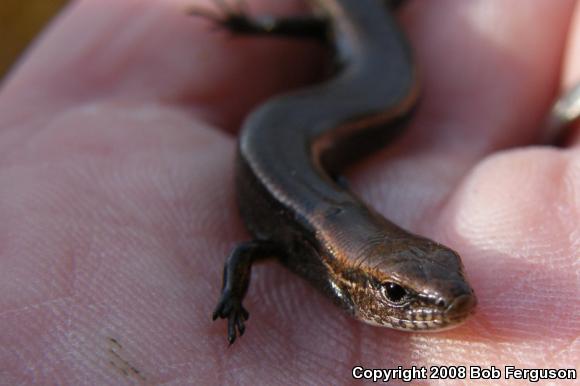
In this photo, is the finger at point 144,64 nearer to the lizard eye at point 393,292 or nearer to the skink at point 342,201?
the skink at point 342,201

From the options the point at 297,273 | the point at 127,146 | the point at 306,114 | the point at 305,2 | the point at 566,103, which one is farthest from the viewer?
the point at 305,2

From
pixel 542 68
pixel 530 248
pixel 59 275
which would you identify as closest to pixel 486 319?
pixel 530 248

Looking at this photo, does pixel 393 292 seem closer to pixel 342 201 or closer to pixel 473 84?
pixel 342 201

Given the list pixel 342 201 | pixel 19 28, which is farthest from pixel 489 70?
pixel 19 28

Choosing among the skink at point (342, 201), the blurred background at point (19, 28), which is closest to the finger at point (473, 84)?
the skink at point (342, 201)

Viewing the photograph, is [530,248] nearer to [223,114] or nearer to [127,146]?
[127,146]

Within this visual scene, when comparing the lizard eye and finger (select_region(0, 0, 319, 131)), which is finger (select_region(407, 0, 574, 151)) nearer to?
finger (select_region(0, 0, 319, 131))

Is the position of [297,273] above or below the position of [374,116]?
below
